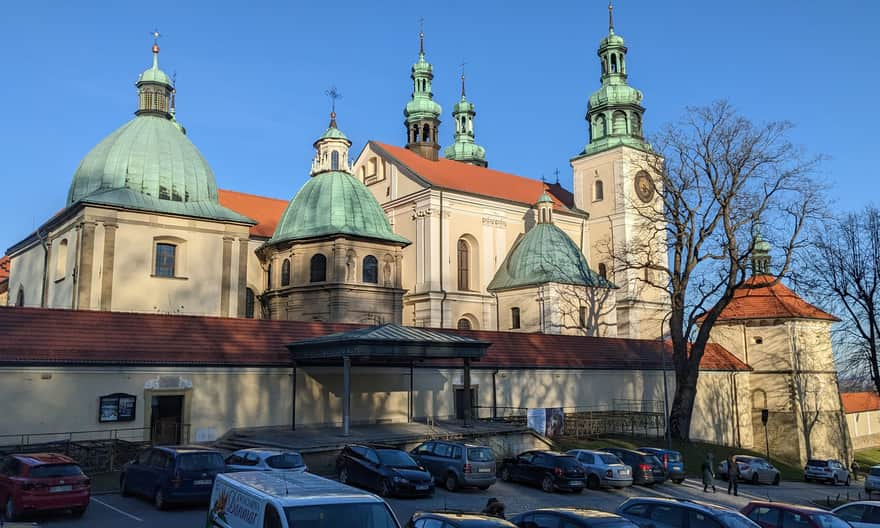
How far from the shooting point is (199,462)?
1678 centimetres

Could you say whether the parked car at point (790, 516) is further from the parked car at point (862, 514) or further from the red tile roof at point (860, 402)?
the red tile roof at point (860, 402)

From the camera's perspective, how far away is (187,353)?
26.1m

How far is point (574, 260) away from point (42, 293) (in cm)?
3226

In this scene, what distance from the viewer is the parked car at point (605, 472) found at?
2231 cm

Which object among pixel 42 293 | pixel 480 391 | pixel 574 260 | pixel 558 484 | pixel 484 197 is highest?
pixel 484 197

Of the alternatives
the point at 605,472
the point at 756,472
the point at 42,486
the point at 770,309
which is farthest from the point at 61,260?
the point at 770,309

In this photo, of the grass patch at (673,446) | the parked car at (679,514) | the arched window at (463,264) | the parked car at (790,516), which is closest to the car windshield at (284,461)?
the parked car at (679,514)

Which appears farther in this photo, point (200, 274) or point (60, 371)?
point (200, 274)

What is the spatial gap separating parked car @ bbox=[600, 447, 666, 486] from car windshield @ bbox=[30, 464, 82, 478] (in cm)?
1598

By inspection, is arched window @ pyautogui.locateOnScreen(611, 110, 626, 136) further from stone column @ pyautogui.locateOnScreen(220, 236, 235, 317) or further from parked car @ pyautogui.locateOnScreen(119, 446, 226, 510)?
parked car @ pyautogui.locateOnScreen(119, 446, 226, 510)

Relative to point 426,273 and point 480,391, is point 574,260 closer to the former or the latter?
point 426,273

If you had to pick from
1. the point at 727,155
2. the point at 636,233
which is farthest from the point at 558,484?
the point at 636,233

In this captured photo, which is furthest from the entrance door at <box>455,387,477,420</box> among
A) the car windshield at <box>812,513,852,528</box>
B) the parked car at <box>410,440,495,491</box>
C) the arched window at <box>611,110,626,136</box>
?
the arched window at <box>611,110,626,136</box>

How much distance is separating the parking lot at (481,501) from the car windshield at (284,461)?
1805mm
